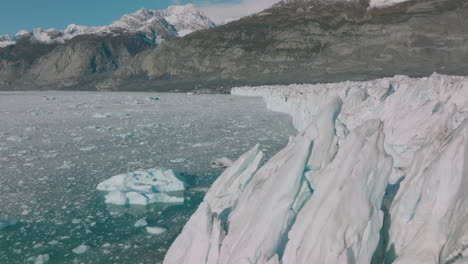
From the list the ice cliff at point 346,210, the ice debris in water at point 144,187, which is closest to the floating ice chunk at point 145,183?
the ice debris in water at point 144,187

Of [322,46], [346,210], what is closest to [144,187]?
[346,210]

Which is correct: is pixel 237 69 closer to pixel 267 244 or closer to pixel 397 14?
pixel 397 14

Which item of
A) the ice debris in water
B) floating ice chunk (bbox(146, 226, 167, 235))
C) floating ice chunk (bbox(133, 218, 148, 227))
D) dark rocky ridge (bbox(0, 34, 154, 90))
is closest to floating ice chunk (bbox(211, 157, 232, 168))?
the ice debris in water

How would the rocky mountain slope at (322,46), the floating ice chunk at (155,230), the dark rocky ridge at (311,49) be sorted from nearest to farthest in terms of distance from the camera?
the floating ice chunk at (155,230)
the rocky mountain slope at (322,46)
the dark rocky ridge at (311,49)

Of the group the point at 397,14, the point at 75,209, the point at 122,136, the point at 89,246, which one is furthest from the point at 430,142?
the point at 397,14

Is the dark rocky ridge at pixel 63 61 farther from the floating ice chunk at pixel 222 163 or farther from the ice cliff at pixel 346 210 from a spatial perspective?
the ice cliff at pixel 346 210

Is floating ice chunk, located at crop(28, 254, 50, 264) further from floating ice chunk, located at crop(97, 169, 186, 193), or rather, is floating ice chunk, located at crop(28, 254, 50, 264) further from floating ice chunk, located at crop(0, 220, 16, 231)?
floating ice chunk, located at crop(97, 169, 186, 193)
